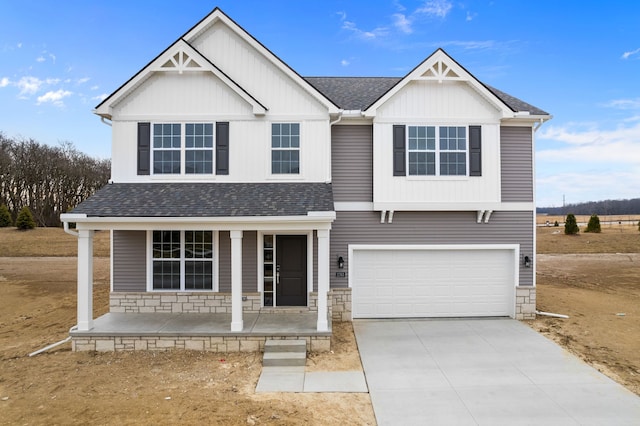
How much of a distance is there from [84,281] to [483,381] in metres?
8.97

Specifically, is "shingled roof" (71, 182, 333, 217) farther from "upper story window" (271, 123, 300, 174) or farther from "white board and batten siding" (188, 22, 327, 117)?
"white board and batten siding" (188, 22, 327, 117)

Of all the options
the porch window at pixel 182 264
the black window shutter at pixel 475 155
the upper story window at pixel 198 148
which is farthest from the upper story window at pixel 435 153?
the porch window at pixel 182 264

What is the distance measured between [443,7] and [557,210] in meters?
126

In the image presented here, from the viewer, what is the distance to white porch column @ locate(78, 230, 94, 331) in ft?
26.5

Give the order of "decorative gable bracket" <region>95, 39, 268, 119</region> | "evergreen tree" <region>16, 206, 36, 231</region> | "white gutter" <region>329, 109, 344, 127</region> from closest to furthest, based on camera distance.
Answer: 1. "decorative gable bracket" <region>95, 39, 268, 119</region>
2. "white gutter" <region>329, 109, 344, 127</region>
3. "evergreen tree" <region>16, 206, 36, 231</region>

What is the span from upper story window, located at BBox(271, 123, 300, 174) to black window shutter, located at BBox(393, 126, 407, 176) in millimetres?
2797

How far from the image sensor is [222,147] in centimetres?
976

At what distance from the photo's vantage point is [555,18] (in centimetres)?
1470

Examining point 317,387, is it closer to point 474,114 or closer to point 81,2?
point 474,114

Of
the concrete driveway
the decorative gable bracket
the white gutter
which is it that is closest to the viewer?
the concrete driveway

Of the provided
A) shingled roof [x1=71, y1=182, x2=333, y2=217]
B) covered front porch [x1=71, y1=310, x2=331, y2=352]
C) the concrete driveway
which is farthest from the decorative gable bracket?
the concrete driveway

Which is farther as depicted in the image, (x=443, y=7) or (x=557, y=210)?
(x=557, y=210)

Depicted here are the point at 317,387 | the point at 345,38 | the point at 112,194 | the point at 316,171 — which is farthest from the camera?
the point at 345,38

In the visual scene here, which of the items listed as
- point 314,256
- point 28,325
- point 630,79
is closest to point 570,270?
point 630,79
